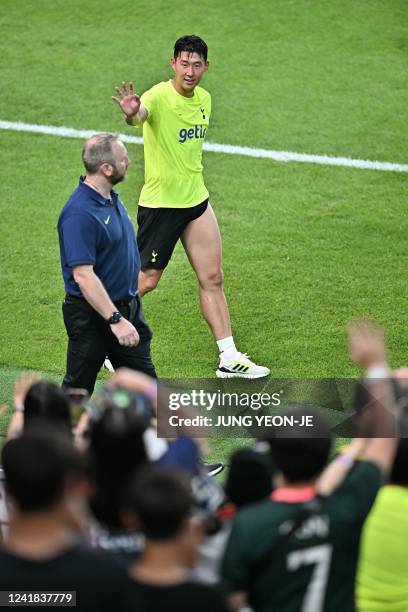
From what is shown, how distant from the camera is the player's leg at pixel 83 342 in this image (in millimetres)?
6988

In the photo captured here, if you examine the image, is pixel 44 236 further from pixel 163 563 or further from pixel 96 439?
pixel 163 563

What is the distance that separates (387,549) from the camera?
428 cm

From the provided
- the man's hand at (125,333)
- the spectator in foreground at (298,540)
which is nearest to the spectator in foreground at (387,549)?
the spectator in foreground at (298,540)

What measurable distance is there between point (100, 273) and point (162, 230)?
66.9 inches

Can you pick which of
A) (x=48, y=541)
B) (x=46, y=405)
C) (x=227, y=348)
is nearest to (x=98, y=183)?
(x=227, y=348)

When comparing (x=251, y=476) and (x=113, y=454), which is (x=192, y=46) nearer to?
(x=113, y=454)

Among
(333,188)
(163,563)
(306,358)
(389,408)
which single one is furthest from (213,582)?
(333,188)

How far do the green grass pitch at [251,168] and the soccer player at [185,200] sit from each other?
330 millimetres

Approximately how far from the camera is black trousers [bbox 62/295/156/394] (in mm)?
7000

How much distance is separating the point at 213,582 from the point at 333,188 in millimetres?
7839

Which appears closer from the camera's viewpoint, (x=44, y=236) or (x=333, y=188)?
(x=44, y=236)

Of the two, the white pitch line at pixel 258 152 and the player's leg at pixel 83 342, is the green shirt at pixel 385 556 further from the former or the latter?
the white pitch line at pixel 258 152

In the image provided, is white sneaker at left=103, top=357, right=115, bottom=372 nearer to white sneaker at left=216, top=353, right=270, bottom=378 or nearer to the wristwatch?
white sneaker at left=216, top=353, right=270, bottom=378

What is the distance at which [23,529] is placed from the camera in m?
3.58
